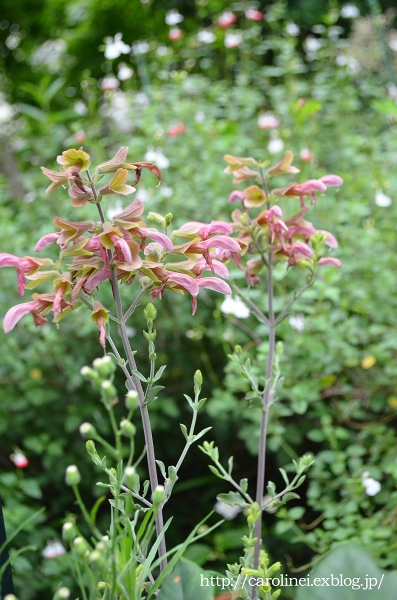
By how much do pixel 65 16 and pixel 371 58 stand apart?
102 inches

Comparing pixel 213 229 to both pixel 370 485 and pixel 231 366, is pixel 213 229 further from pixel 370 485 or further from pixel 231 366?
pixel 370 485

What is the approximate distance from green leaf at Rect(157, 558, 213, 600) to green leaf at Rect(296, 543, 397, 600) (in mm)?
100

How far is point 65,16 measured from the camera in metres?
5.22

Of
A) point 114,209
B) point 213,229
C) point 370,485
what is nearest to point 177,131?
point 114,209

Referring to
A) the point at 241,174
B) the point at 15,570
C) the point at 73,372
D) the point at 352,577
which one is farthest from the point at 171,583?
the point at 73,372

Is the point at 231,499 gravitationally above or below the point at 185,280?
below

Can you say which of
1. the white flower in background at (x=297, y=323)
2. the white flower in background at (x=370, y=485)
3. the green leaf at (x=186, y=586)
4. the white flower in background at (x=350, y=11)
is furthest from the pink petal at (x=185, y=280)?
the white flower in background at (x=350, y=11)

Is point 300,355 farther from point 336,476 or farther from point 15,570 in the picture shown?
point 15,570

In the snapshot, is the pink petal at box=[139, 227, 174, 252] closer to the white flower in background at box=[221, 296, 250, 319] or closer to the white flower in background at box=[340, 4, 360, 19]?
the white flower in background at box=[221, 296, 250, 319]

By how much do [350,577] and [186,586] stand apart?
0.16 metres

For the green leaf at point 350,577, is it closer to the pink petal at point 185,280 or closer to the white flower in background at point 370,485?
the pink petal at point 185,280

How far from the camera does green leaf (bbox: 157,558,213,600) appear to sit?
607mm

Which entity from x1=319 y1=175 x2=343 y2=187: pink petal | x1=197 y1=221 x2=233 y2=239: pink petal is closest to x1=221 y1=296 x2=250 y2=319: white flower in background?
x1=319 y1=175 x2=343 y2=187: pink petal

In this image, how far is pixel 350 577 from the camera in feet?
1.82
